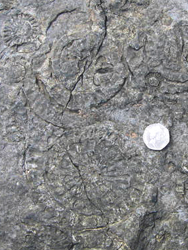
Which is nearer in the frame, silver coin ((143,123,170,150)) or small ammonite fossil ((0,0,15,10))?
silver coin ((143,123,170,150))

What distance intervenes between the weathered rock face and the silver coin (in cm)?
4

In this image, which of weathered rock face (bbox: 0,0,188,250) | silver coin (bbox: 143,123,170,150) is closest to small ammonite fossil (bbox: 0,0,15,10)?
weathered rock face (bbox: 0,0,188,250)

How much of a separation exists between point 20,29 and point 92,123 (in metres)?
0.61

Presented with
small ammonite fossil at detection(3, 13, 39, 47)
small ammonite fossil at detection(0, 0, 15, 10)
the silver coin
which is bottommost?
the silver coin

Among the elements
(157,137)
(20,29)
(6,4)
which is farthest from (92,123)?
(6,4)

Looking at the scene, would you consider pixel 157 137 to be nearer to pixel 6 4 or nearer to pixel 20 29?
pixel 20 29

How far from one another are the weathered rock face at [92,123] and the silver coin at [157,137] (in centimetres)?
4

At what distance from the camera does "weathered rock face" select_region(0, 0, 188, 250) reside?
7.06 ft

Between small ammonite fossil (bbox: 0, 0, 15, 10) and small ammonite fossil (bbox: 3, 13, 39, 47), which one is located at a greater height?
small ammonite fossil (bbox: 0, 0, 15, 10)

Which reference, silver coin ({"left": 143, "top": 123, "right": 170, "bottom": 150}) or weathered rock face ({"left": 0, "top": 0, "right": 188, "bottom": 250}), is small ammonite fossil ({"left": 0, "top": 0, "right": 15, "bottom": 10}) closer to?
weathered rock face ({"left": 0, "top": 0, "right": 188, "bottom": 250})

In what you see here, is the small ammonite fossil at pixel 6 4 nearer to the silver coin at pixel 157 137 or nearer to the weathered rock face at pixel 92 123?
the weathered rock face at pixel 92 123

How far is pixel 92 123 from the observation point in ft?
7.18

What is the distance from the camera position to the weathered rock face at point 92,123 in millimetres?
2150

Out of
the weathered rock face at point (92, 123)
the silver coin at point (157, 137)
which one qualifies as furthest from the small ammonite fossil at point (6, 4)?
the silver coin at point (157, 137)
